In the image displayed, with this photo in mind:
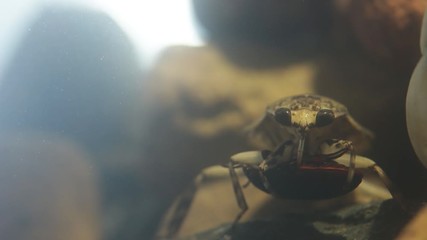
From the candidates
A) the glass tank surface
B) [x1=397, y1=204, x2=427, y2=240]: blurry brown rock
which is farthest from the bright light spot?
[x1=397, y1=204, x2=427, y2=240]: blurry brown rock

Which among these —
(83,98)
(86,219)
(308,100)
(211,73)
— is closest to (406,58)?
(308,100)

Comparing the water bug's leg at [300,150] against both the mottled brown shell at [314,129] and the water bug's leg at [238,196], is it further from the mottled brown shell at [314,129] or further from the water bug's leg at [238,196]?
the water bug's leg at [238,196]

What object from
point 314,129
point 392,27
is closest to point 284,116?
point 314,129

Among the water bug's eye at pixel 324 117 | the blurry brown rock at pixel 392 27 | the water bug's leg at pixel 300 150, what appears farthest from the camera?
the blurry brown rock at pixel 392 27

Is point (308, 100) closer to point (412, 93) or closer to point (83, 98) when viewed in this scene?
point (412, 93)

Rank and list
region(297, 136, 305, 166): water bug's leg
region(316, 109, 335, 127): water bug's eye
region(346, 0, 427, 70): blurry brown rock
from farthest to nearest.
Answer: region(346, 0, 427, 70): blurry brown rock, region(316, 109, 335, 127): water bug's eye, region(297, 136, 305, 166): water bug's leg

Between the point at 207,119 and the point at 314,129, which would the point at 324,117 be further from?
the point at 207,119

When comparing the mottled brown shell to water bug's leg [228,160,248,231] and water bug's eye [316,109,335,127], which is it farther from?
water bug's leg [228,160,248,231]

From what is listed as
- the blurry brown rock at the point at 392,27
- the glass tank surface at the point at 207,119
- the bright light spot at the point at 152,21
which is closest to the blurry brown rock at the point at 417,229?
the glass tank surface at the point at 207,119
